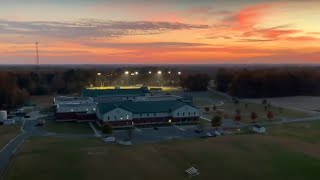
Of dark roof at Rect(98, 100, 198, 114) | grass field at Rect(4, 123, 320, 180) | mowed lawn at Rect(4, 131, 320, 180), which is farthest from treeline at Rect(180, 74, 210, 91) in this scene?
mowed lawn at Rect(4, 131, 320, 180)

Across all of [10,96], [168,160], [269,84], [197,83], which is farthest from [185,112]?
[197,83]

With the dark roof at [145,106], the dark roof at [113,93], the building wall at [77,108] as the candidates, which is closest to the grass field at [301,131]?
the dark roof at [145,106]

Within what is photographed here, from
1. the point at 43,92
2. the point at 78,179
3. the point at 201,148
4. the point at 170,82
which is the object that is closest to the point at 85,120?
the point at 201,148

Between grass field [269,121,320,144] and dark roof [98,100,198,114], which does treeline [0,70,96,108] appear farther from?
grass field [269,121,320,144]

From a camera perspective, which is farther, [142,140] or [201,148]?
[142,140]

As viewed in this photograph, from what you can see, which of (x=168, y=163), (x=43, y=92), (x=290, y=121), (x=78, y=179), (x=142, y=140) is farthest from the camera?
(x=43, y=92)

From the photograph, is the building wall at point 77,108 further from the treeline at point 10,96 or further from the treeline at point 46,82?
the treeline at point 46,82

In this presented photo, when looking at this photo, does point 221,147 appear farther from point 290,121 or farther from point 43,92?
point 43,92
